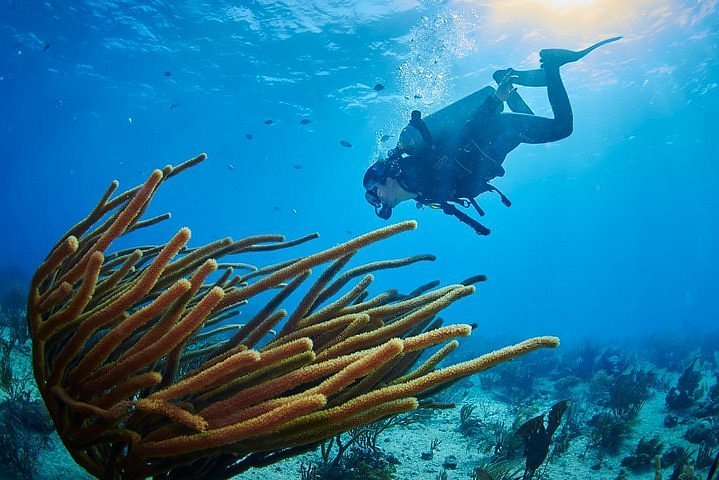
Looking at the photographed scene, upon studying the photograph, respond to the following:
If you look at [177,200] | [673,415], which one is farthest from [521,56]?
[177,200]

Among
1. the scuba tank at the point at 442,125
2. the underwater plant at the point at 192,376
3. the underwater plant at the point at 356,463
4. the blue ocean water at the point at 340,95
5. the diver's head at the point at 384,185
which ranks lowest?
the underwater plant at the point at 356,463

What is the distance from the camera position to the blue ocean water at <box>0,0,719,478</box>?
20375mm

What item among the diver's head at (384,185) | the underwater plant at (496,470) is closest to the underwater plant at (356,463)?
the underwater plant at (496,470)

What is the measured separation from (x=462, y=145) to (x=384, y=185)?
140cm

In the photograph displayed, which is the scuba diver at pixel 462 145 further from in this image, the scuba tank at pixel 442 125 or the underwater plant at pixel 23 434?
the underwater plant at pixel 23 434

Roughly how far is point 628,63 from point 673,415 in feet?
74.3

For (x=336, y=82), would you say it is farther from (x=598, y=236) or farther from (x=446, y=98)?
(x=598, y=236)

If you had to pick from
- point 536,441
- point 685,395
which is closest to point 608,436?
point 536,441

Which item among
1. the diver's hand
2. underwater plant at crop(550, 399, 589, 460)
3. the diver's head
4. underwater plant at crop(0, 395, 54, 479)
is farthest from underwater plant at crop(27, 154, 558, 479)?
underwater plant at crop(550, 399, 589, 460)

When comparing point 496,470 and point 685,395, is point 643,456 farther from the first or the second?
point 685,395

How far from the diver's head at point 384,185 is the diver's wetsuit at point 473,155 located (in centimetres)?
16

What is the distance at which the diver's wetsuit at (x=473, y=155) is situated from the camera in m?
6.45

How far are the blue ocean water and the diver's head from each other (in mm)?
14237

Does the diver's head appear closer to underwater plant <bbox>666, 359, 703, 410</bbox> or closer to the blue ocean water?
underwater plant <bbox>666, 359, 703, 410</bbox>
